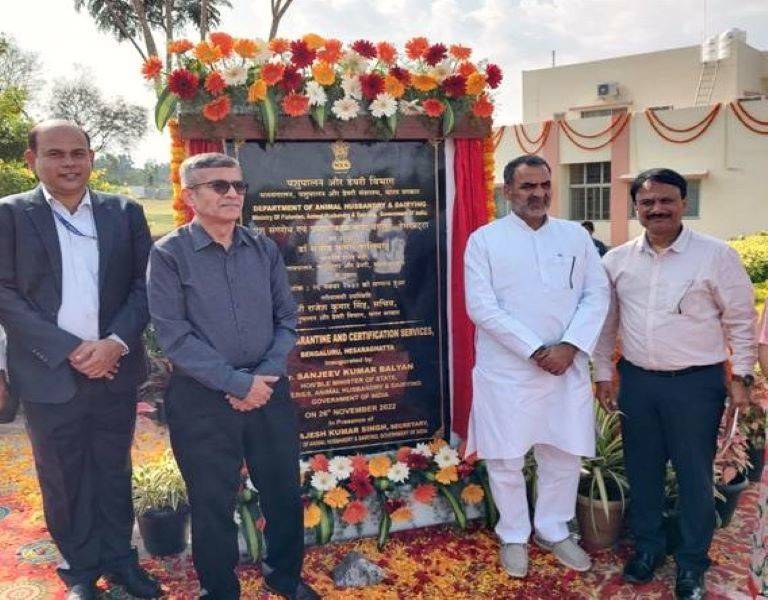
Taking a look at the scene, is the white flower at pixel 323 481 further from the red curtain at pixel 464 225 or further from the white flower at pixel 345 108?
the white flower at pixel 345 108

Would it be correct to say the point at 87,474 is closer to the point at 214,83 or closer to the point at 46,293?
the point at 46,293

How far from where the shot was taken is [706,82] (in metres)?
20.0

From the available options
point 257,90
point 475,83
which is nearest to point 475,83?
point 475,83

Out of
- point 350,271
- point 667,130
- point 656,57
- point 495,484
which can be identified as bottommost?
point 495,484

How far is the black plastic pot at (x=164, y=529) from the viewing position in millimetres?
3541

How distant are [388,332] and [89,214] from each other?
1670 millimetres

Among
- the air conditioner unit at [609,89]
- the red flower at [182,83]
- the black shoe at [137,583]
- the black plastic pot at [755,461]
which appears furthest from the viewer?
the air conditioner unit at [609,89]

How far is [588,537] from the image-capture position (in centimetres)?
357

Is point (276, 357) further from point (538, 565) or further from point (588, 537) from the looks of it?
point (588, 537)

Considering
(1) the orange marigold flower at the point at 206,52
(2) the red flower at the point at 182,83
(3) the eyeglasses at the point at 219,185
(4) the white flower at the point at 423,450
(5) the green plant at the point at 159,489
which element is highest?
(1) the orange marigold flower at the point at 206,52

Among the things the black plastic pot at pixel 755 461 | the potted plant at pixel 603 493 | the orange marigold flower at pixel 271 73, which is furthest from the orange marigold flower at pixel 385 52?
the black plastic pot at pixel 755 461

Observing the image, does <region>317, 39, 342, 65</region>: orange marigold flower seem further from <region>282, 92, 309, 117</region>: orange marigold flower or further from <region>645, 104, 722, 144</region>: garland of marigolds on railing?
<region>645, 104, 722, 144</region>: garland of marigolds on railing

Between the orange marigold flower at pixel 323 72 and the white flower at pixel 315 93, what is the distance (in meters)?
0.03

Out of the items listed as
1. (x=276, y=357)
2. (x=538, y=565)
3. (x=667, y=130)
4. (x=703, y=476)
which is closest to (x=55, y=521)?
(x=276, y=357)
